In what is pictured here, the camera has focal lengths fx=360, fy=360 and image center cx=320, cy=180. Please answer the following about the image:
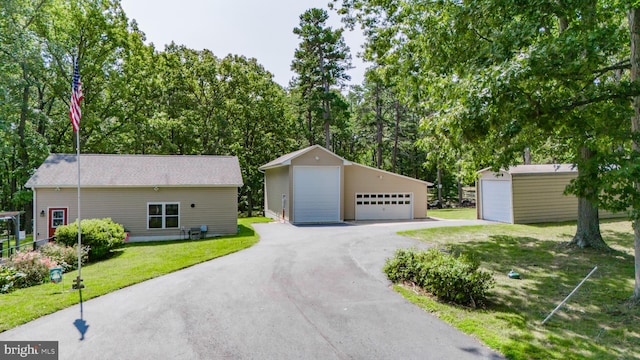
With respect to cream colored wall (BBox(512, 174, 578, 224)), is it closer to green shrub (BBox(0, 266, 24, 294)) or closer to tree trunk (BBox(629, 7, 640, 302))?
tree trunk (BBox(629, 7, 640, 302))

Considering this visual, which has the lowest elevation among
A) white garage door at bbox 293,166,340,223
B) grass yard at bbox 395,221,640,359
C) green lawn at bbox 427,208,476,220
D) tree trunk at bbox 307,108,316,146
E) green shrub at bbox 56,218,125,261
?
grass yard at bbox 395,221,640,359

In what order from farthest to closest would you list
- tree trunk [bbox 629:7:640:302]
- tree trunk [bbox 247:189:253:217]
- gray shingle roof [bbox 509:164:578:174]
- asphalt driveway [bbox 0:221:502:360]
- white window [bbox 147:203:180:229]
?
1. tree trunk [bbox 247:189:253:217]
2. gray shingle roof [bbox 509:164:578:174]
3. white window [bbox 147:203:180:229]
4. tree trunk [bbox 629:7:640:302]
5. asphalt driveway [bbox 0:221:502:360]

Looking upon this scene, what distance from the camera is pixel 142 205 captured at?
54.7 ft

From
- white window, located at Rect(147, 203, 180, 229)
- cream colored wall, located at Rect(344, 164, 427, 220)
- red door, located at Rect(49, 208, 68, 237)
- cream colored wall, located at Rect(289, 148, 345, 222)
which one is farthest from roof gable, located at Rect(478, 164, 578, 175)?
red door, located at Rect(49, 208, 68, 237)

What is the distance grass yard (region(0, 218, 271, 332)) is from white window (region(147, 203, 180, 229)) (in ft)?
3.55

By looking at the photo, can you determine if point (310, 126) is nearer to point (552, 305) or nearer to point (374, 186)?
point (374, 186)

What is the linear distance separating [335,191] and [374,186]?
116 inches

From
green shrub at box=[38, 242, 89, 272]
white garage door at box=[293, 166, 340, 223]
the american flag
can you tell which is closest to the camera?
the american flag

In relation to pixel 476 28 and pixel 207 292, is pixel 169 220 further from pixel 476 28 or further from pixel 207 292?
pixel 476 28

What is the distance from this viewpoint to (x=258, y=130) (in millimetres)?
34156

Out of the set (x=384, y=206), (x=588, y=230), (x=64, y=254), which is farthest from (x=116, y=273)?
(x=384, y=206)

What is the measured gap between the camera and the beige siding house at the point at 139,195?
15.7m

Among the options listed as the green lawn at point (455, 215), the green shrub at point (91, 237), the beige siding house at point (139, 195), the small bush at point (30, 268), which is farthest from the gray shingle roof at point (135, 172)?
the green lawn at point (455, 215)

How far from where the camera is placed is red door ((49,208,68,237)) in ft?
51.2
